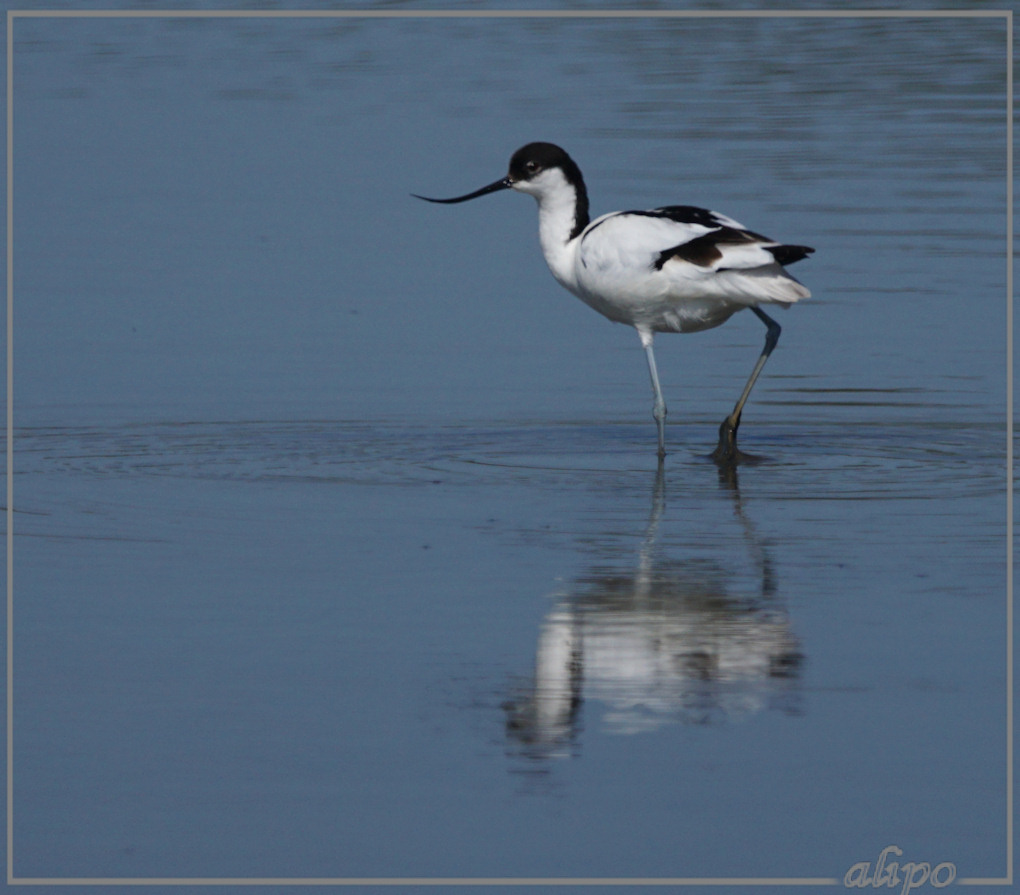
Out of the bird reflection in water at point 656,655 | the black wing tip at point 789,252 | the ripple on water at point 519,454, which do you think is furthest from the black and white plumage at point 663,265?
the bird reflection in water at point 656,655

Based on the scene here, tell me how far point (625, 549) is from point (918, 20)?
72.9ft

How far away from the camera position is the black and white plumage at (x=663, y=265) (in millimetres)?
9984

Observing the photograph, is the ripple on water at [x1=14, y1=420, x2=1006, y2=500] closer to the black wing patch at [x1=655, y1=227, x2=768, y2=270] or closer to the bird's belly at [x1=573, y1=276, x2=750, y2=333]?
the bird's belly at [x1=573, y1=276, x2=750, y2=333]

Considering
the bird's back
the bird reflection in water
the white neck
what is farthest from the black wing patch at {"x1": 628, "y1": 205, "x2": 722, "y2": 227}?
the bird reflection in water

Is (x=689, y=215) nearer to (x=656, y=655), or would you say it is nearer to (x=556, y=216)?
(x=556, y=216)

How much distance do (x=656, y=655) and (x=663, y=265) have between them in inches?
150

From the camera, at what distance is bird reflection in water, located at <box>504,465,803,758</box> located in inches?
241

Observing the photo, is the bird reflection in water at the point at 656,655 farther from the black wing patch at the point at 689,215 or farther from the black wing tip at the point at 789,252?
the black wing patch at the point at 689,215

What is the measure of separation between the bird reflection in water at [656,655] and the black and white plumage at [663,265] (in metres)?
2.40

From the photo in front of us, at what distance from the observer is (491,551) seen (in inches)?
316

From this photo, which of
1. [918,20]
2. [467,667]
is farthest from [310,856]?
[918,20]

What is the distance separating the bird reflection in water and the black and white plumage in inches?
94.6

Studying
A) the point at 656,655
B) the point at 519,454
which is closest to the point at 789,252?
A: the point at 519,454

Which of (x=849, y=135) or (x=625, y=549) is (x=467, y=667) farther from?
(x=849, y=135)
